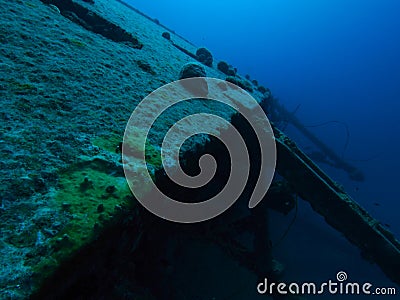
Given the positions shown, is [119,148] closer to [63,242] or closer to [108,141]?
[108,141]

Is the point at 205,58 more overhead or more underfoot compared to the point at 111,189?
more overhead

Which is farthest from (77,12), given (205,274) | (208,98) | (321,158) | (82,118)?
(321,158)

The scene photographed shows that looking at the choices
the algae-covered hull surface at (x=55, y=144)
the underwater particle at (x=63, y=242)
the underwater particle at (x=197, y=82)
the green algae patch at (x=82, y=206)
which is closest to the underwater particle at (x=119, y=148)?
the algae-covered hull surface at (x=55, y=144)

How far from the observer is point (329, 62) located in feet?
217

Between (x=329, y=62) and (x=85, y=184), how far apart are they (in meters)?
76.3

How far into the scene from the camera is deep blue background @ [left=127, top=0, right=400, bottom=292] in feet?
52.4

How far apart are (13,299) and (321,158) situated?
36.7ft

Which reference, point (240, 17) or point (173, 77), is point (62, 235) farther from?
point (240, 17)

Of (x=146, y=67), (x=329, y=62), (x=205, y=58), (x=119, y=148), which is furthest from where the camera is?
(x=329, y=62)

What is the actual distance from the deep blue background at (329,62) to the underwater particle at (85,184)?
5971 mm

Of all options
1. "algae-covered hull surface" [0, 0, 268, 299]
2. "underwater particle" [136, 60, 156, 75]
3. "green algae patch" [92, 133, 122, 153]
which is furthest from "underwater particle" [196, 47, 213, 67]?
"green algae patch" [92, 133, 122, 153]

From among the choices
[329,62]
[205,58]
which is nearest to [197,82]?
[205,58]

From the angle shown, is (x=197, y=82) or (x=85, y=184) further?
(x=197, y=82)

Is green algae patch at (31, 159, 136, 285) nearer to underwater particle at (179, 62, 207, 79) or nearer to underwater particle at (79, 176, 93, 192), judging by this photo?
underwater particle at (79, 176, 93, 192)
